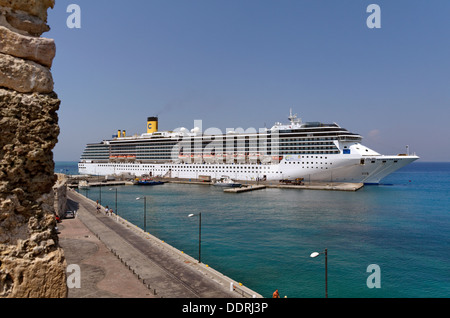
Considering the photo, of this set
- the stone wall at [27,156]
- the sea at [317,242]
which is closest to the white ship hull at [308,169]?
the sea at [317,242]

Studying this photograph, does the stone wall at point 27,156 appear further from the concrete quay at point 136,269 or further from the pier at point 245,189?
the pier at point 245,189

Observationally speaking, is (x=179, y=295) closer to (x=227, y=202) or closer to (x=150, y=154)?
(x=227, y=202)

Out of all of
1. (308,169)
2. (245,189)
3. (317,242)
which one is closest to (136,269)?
(317,242)

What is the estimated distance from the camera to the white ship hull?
62.8m

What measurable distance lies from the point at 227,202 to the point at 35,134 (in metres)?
44.7

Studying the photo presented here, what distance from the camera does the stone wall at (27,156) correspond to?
452 cm

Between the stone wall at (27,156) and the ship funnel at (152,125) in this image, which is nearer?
the stone wall at (27,156)

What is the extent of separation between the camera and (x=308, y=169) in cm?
6731

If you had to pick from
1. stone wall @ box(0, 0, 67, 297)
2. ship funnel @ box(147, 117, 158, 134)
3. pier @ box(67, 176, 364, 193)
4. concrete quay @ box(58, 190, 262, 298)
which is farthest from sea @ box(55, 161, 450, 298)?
ship funnel @ box(147, 117, 158, 134)

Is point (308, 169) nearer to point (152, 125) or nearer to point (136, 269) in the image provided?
point (136, 269)

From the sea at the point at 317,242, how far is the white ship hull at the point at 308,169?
1599cm

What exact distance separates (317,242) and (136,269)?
15764 mm

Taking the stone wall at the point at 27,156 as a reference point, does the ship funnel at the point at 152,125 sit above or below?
above
